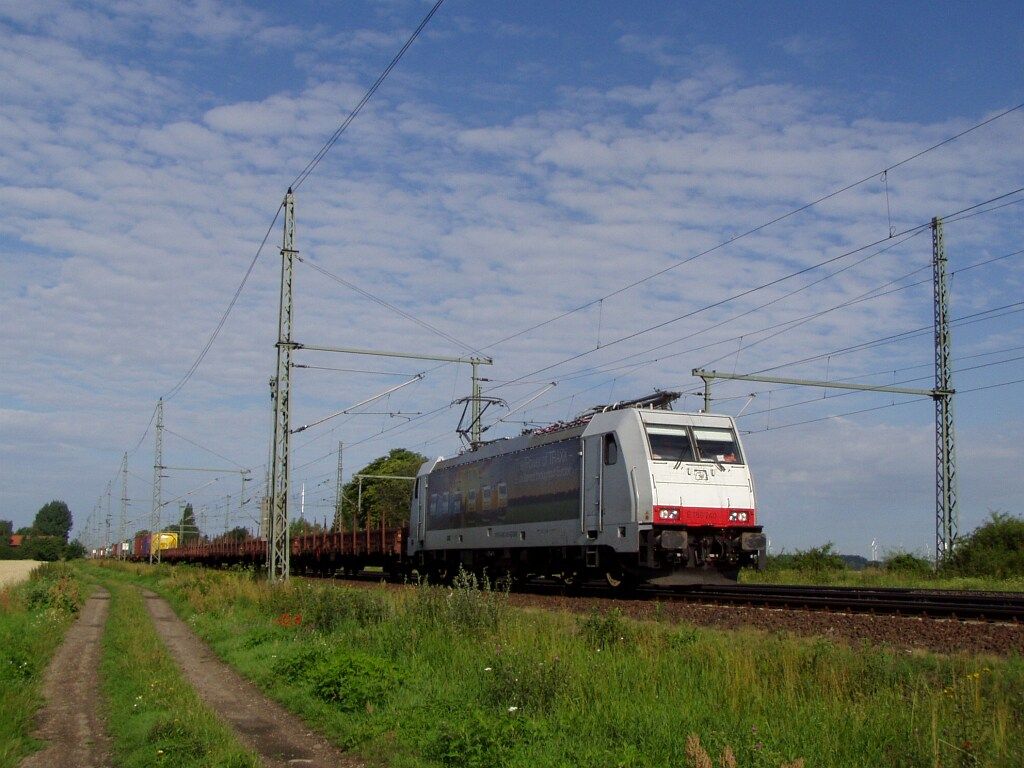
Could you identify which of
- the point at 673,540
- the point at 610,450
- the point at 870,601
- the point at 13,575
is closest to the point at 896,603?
the point at 870,601

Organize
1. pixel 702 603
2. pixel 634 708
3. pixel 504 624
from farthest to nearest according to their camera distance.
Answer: pixel 702 603 → pixel 504 624 → pixel 634 708

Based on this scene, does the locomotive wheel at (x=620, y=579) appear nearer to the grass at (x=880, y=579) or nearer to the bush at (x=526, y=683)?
the grass at (x=880, y=579)

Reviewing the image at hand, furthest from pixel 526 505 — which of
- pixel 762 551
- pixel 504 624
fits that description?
pixel 504 624

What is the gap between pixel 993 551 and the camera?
92.5 ft

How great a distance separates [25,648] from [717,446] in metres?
13.1

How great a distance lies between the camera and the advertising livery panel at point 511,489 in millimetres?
21109

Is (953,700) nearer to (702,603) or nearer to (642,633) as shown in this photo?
(642,633)

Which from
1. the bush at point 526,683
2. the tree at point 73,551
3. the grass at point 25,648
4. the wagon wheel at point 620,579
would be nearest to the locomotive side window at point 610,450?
the wagon wheel at point 620,579

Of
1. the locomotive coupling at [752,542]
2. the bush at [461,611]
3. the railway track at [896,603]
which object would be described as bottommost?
the railway track at [896,603]

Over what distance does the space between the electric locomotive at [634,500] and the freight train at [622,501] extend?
2 centimetres

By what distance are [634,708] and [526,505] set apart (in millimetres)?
15035

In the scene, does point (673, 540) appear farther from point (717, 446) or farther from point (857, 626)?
point (857, 626)

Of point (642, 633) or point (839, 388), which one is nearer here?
point (642, 633)

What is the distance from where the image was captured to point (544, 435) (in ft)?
74.5
